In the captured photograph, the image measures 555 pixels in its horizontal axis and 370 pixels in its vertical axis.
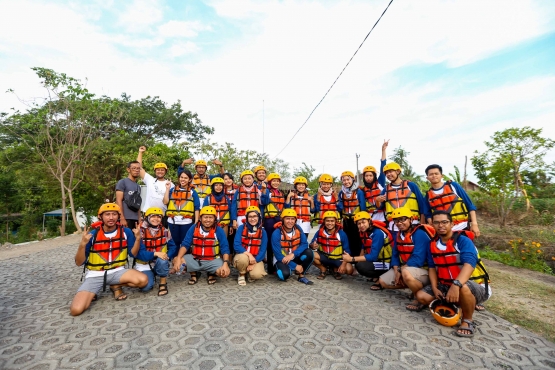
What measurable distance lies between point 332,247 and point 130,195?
4403 mm

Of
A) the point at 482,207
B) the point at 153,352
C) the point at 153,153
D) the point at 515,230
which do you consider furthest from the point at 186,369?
the point at 482,207

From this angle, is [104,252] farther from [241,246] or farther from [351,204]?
[351,204]

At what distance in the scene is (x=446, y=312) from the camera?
3844 mm

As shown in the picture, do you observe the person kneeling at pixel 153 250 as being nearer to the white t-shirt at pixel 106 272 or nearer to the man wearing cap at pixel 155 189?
the white t-shirt at pixel 106 272

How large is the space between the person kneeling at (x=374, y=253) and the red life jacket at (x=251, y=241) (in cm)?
180

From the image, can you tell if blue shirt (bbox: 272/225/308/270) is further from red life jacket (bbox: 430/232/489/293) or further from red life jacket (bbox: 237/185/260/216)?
red life jacket (bbox: 430/232/489/293)

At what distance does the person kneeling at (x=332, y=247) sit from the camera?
5934mm

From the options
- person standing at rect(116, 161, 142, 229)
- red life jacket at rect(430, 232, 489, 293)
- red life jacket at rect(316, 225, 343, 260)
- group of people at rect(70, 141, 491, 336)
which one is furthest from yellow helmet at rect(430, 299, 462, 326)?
person standing at rect(116, 161, 142, 229)

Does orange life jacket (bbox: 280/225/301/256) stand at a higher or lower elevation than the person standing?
lower

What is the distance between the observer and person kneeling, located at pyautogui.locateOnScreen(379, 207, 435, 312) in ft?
14.3

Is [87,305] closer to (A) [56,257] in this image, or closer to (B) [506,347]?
(B) [506,347]

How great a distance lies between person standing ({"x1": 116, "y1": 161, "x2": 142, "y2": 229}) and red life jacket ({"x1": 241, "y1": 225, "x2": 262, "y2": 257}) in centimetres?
240

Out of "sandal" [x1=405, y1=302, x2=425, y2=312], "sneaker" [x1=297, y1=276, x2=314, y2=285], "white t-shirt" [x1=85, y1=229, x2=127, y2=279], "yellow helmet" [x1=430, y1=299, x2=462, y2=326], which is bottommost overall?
"sneaker" [x1=297, y1=276, x2=314, y2=285]

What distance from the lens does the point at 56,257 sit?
29.3ft
